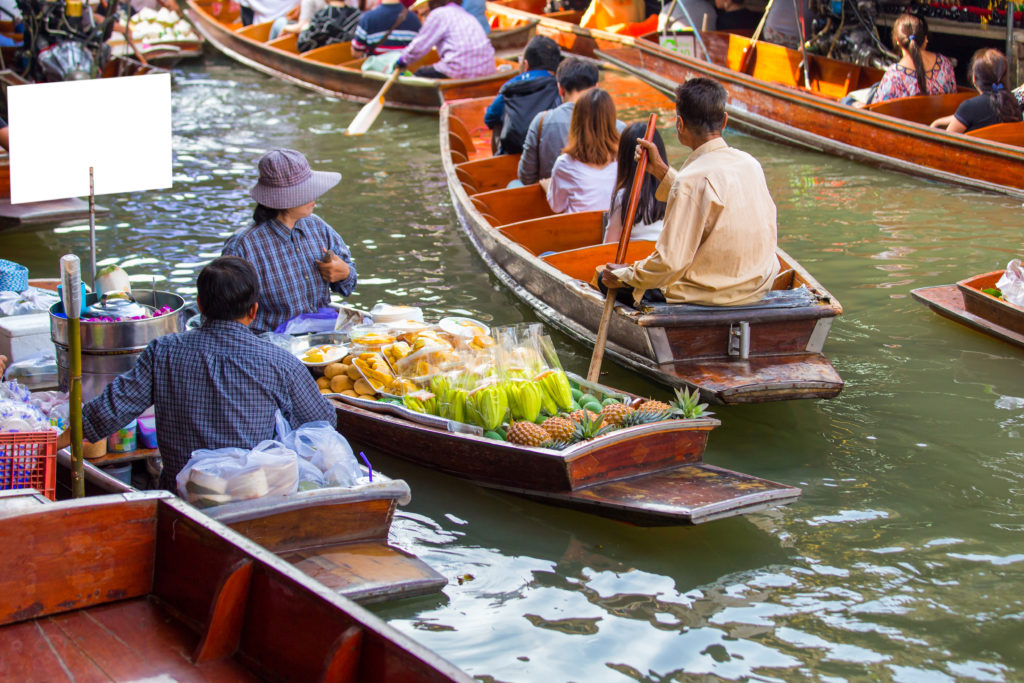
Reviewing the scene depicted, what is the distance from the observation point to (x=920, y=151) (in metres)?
7.91

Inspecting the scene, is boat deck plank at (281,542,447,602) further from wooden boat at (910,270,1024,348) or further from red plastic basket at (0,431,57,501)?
wooden boat at (910,270,1024,348)

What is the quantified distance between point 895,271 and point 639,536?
139 inches

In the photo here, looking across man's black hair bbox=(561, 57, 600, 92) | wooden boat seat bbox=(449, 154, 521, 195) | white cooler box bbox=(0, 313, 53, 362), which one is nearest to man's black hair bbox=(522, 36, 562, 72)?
wooden boat seat bbox=(449, 154, 521, 195)

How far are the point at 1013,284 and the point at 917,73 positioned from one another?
3878mm

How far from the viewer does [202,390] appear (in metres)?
2.98

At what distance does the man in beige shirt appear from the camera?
12.8 feet

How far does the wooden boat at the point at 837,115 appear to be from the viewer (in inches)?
296

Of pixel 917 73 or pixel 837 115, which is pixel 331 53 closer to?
pixel 837 115

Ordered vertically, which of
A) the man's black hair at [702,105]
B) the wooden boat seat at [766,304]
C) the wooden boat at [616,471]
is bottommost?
the wooden boat at [616,471]

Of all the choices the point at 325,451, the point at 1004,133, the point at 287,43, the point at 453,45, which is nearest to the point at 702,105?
the point at 325,451

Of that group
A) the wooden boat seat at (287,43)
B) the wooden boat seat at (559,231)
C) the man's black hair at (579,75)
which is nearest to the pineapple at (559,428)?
the wooden boat seat at (559,231)

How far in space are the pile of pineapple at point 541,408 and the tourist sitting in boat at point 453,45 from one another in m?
6.77

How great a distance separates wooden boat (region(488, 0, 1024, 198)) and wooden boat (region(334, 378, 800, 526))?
5.02 meters

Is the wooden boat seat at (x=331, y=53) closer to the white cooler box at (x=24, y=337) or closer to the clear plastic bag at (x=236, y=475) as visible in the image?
the white cooler box at (x=24, y=337)
